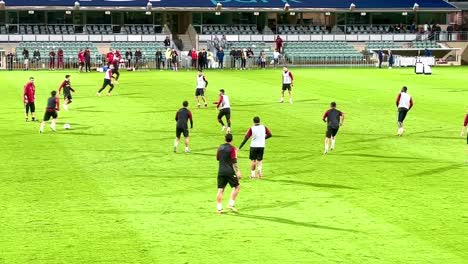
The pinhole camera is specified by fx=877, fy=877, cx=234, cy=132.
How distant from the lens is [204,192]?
23922mm

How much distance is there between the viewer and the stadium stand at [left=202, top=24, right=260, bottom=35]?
8419 cm

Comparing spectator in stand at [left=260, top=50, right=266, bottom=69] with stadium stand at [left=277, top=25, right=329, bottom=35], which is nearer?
spectator in stand at [left=260, top=50, right=266, bottom=69]

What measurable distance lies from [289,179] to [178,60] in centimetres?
4926

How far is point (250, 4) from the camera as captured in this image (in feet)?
279

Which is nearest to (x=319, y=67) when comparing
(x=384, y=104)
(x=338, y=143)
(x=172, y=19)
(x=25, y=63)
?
(x=172, y=19)

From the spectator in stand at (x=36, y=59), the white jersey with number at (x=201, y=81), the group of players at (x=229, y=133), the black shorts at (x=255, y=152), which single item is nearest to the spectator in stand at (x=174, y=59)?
Answer: the spectator in stand at (x=36, y=59)

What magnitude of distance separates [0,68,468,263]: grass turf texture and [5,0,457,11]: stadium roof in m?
35.4

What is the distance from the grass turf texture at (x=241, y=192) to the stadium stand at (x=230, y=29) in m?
39.1

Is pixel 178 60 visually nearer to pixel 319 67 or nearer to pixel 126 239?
pixel 319 67

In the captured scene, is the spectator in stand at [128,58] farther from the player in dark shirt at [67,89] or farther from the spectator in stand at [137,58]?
the player in dark shirt at [67,89]

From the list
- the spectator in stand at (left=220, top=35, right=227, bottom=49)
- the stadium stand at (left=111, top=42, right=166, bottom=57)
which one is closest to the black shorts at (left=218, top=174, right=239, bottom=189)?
the stadium stand at (left=111, top=42, right=166, bottom=57)

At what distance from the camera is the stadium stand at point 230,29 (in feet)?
276

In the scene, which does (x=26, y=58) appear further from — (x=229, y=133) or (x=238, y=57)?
(x=229, y=133)

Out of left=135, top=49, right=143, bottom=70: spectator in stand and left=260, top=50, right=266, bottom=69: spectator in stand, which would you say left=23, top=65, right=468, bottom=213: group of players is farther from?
left=260, top=50, right=266, bottom=69: spectator in stand
